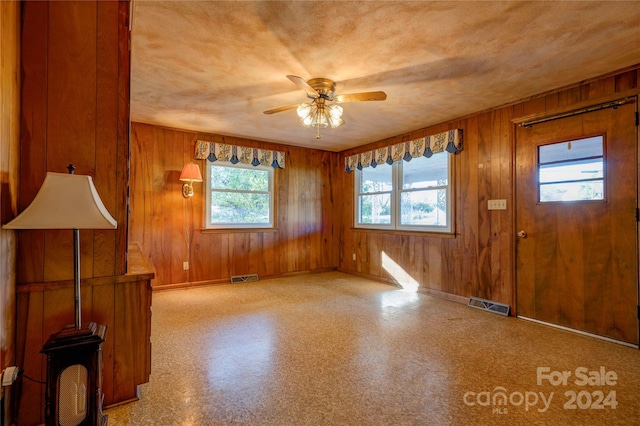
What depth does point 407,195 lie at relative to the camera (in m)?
4.92

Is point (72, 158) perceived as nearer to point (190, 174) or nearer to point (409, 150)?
point (190, 174)

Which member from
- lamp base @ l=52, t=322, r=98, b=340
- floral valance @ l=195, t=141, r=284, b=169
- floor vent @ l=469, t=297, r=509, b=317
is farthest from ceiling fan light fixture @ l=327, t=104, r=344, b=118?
floor vent @ l=469, t=297, r=509, b=317

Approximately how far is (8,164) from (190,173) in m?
3.05

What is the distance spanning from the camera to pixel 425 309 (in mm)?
3740

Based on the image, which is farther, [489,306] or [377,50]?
[489,306]

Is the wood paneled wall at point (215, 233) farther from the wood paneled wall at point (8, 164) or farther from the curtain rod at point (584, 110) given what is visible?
the curtain rod at point (584, 110)

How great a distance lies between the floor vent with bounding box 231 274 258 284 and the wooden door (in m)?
3.77

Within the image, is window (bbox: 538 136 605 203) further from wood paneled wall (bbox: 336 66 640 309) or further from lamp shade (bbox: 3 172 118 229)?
lamp shade (bbox: 3 172 118 229)

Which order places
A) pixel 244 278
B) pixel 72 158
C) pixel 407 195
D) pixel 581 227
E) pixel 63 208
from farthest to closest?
pixel 244 278 < pixel 407 195 < pixel 581 227 < pixel 72 158 < pixel 63 208

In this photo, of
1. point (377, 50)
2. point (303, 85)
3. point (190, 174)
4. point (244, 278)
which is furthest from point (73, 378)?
point (244, 278)

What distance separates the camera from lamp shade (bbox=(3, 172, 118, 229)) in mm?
1358

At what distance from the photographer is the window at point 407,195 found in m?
4.39

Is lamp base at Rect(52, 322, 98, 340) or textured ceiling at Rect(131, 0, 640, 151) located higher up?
textured ceiling at Rect(131, 0, 640, 151)

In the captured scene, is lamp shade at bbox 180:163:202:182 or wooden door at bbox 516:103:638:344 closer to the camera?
wooden door at bbox 516:103:638:344
